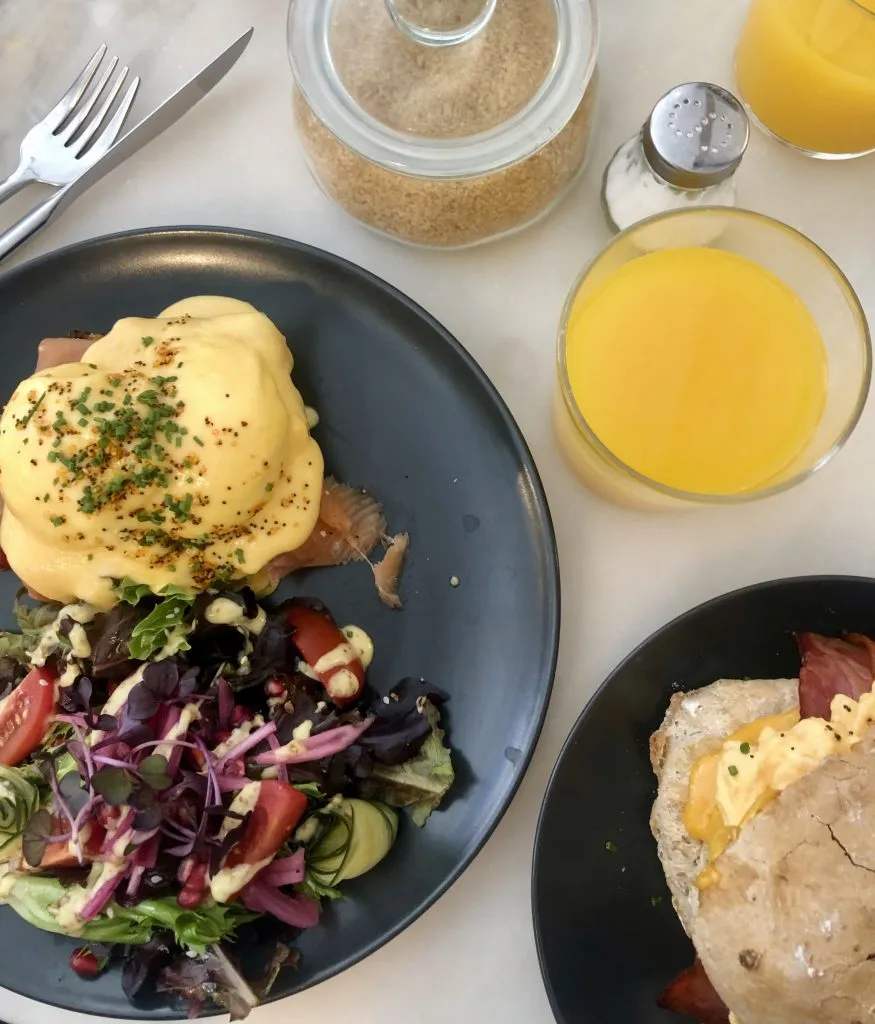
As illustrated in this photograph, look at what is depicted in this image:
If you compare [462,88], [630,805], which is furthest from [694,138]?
[630,805]

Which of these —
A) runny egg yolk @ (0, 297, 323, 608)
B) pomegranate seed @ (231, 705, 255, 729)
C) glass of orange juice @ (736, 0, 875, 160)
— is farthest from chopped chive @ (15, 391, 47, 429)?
glass of orange juice @ (736, 0, 875, 160)

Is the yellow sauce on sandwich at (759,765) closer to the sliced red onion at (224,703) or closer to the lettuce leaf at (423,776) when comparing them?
the lettuce leaf at (423,776)

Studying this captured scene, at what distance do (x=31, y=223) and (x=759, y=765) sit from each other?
1368mm

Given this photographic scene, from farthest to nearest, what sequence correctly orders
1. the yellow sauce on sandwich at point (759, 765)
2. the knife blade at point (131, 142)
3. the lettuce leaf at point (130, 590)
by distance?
1. the knife blade at point (131, 142)
2. the lettuce leaf at point (130, 590)
3. the yellow sauce on sandwich at point (759, 765)

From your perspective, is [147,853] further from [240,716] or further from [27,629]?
[27,629]

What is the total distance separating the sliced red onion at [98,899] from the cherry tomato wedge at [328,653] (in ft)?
1.28

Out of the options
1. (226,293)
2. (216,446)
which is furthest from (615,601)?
(226,293)

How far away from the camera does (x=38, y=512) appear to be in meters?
1.25

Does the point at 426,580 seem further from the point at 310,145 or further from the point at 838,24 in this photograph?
the point at 838,24

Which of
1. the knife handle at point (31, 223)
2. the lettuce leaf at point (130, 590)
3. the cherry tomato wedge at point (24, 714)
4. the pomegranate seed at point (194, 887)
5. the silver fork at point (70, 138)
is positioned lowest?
the pomegranate seed at point (194, 887)

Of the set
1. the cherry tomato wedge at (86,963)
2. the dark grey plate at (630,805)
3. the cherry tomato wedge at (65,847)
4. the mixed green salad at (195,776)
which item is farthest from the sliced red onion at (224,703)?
the dark grey plate at (630,805)

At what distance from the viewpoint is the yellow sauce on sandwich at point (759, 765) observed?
112 cm

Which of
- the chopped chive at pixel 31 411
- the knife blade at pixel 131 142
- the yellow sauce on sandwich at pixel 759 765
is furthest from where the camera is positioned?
the knife blade at pixel 131 142

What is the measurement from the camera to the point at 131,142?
1448 millimetres
